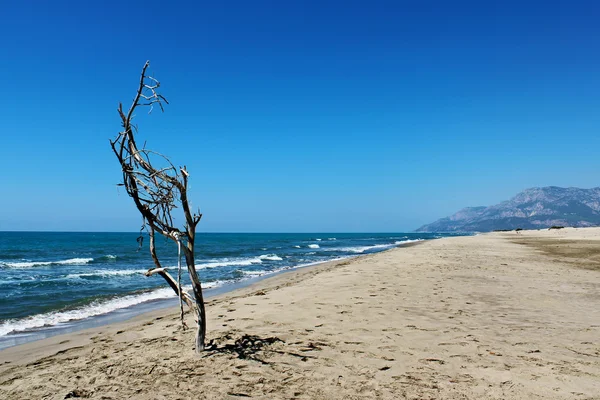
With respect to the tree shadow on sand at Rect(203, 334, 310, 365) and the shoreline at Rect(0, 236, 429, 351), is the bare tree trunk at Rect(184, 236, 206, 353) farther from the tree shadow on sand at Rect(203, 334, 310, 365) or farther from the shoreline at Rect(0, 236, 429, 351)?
the shoreline at Rect(0, 236, 429, 351)

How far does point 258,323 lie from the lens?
668cm

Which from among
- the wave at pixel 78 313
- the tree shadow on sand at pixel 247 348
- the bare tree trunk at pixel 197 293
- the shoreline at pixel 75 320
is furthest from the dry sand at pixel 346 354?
the wave at pixel 78 313

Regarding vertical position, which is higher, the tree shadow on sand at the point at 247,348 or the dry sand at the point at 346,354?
the tree shadow on sand at the point at 247,348

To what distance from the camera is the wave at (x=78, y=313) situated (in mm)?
9531

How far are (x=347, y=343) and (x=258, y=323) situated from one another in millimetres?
1929

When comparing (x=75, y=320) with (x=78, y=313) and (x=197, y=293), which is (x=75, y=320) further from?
(x=197, y=293)

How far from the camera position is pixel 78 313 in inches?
438

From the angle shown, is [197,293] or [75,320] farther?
[75,320]

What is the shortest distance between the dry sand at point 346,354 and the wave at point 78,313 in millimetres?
2326

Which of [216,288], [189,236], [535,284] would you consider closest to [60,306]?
[216,288]

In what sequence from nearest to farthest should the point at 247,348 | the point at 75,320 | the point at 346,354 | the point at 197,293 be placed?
the point at 197,293
the point at 346,354
the point at 247,348
the point at 75,320

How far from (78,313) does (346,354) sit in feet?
32.0

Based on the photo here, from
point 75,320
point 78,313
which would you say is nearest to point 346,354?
point 75,320

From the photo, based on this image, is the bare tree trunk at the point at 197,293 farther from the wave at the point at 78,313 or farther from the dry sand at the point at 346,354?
the wave at the point at 78,313
